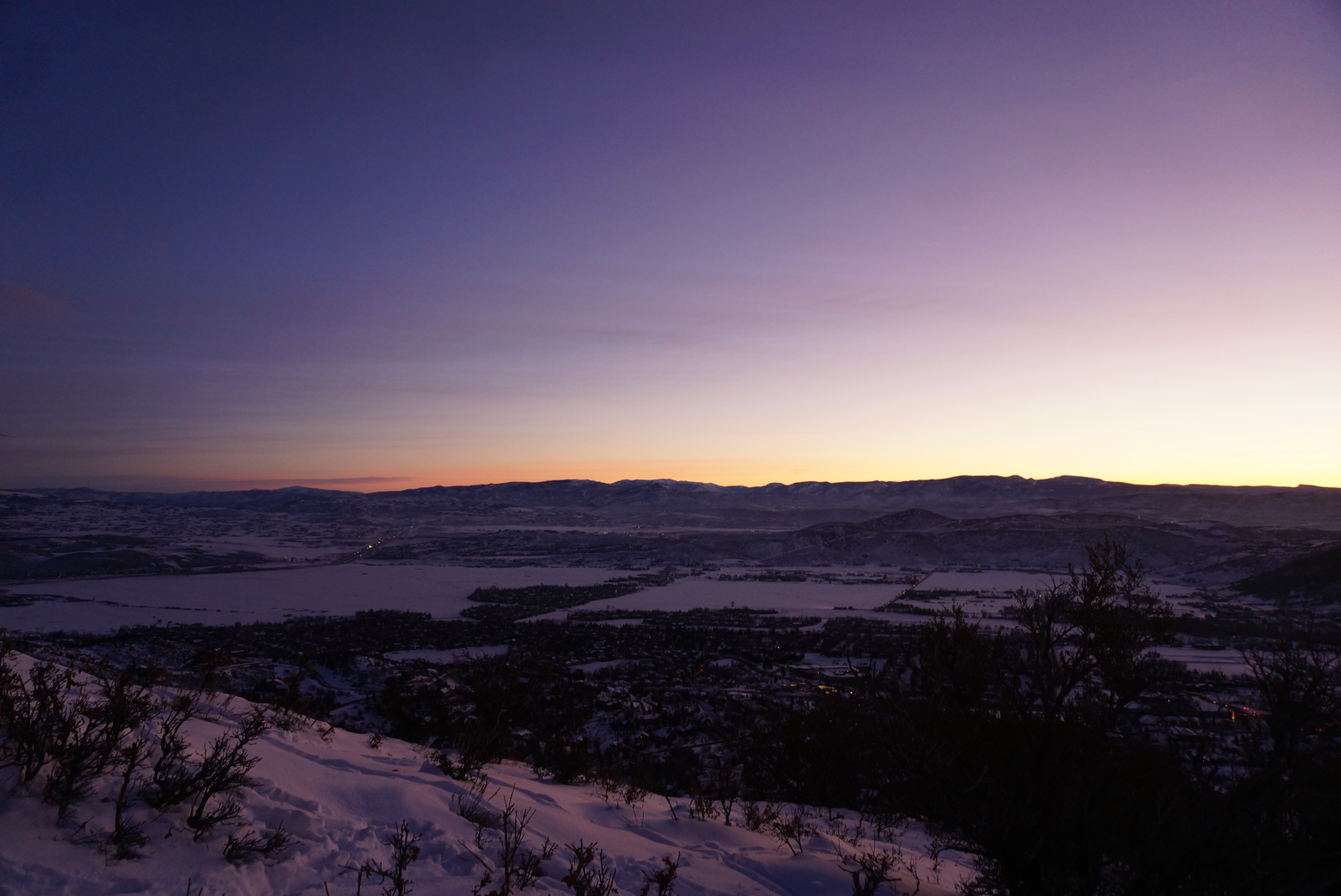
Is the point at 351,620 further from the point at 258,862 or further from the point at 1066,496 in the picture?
the point at 1066,496

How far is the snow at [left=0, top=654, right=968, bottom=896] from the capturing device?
352 cm

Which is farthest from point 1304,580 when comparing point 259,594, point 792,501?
point 792,501

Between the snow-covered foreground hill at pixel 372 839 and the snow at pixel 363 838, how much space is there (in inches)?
0.4

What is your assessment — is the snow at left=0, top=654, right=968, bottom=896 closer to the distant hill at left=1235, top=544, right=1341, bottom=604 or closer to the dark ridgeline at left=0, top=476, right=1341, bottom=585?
the dark ridgeline at left=0, top=476, right=1341, bottom=585

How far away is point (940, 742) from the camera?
19.9 feet

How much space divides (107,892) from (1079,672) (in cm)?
747

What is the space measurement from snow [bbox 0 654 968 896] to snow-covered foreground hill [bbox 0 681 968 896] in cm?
1

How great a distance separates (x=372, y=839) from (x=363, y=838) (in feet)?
0.19

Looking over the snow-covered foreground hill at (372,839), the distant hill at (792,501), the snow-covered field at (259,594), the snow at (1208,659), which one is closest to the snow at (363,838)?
the snow-covered foreground hill at (372,839)

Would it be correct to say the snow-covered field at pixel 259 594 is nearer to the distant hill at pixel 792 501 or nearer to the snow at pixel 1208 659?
the snow at pixel 1208 659

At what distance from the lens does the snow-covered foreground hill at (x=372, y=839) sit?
139 inches

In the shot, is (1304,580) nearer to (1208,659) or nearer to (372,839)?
(1208,659)

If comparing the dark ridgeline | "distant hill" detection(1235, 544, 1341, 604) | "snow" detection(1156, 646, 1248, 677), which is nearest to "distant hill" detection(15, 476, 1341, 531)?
the dark ridgeline

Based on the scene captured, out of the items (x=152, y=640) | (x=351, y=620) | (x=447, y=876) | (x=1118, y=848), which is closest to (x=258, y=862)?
(x=447, y=876)
